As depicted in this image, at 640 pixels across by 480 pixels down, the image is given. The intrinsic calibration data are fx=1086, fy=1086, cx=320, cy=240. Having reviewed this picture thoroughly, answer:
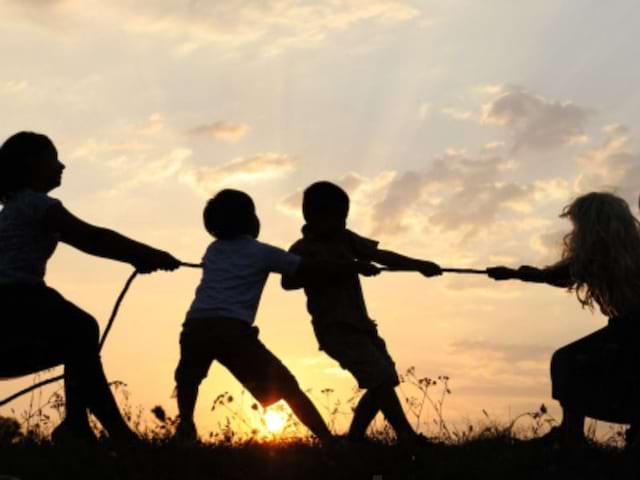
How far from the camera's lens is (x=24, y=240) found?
7875 millimetres

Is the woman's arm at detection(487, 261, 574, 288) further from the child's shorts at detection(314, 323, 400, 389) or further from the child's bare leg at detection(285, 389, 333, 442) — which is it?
the child's bare leg at detection(285, 389, 333, 442)

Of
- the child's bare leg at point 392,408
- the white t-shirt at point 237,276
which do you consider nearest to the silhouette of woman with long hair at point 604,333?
the child's bare leg at point 392,408

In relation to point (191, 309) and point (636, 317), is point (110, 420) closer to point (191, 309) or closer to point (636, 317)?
point (191, 309)

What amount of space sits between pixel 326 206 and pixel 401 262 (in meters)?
0.88

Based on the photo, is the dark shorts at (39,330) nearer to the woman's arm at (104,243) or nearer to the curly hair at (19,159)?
the woman's arm at (104,243)

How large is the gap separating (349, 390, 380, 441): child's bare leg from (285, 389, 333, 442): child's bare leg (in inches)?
27.8

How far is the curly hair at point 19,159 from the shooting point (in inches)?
319

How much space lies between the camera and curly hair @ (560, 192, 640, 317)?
8.59 meters

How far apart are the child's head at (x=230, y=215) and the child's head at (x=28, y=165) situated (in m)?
1.41

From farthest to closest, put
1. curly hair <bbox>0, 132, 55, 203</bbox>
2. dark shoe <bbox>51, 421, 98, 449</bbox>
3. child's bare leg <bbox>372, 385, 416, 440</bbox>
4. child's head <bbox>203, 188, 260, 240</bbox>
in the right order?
child's bare leg <bbox>372, 385, 416, 440</bbox> → child's head <bbox>203, 188, 260, 240</bbox> → curly hair <bbox>0, 132, 55, 203</bbox> → dark shoe <bbox>51, 421, 98, 449</bbox>

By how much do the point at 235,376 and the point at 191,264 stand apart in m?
0.99

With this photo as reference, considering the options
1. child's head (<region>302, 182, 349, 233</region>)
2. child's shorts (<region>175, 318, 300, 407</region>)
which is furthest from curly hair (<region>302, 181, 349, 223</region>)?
child's shorts (<region>175, 318, 300, 407</region>)

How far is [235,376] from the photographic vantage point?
8883 millimetres

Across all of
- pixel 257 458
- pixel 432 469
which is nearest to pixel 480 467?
pixel 432 469
